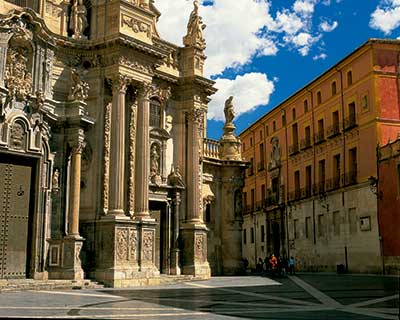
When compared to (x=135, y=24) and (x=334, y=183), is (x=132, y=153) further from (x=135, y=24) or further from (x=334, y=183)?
(x=334, y=183)

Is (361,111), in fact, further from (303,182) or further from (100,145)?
(100,145)

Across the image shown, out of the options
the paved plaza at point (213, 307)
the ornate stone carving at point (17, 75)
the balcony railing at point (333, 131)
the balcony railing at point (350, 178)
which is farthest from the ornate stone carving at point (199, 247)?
the balcony railing at point (333, 131)

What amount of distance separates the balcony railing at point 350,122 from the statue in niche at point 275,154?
11.7 m

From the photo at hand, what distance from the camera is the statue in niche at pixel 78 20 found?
25469mm

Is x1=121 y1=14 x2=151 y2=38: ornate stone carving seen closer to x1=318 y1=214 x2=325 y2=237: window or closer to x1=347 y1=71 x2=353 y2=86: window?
x1=347 y1=71 x2=353 y2=86: window

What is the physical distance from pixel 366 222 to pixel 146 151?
1637 centimetres

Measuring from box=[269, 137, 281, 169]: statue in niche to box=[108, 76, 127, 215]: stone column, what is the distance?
1070 inches

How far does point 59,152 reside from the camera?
23359 mm

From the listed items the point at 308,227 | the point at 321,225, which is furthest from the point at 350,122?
the point at 308,227

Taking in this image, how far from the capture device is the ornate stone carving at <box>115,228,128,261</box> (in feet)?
75.8

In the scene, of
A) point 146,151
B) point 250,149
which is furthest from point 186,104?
point 250,149

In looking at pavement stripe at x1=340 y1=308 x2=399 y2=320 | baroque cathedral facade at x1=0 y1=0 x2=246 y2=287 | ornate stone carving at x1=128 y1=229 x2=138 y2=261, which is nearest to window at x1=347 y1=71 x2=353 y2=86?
baroque cathedral facade at x1=0 y1=0 x2=246 y2=287

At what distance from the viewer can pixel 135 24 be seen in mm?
25594

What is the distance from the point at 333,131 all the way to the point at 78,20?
69.1 ft
